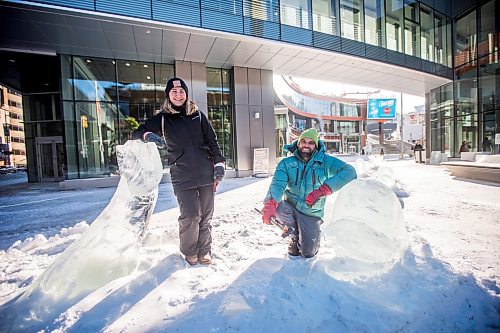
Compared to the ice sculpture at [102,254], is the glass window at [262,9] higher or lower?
higher

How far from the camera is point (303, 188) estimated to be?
8.58 ft

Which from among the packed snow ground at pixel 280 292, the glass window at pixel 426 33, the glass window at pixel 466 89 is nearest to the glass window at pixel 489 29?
the glass window at pixel 466 89

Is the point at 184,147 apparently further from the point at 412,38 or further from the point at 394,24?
the point at 412,38

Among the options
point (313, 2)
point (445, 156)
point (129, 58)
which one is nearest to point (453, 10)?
point (445, 156)

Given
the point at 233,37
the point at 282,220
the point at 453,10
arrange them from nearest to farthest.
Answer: the point at 282,220 < the point at 233,37 < the point at 453,10

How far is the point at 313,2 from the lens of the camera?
10.8 metres

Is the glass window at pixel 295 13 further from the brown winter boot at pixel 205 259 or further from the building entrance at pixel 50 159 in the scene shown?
the building entrance at pixel 50 159

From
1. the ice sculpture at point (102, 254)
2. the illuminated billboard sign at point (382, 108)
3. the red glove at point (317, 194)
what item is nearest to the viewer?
the ice sculpture at point (102, 254)

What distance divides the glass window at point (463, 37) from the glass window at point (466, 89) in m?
0.62

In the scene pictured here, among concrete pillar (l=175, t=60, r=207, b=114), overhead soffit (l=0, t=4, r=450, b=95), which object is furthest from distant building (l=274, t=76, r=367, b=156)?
concrete pillar (l=175, t=60, r=207, b=114)

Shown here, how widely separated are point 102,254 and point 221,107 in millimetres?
10306

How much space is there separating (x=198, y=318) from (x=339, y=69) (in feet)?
43.8

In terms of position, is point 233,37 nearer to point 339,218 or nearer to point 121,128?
point 121,128

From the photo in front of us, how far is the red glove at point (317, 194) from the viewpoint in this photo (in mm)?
2369
